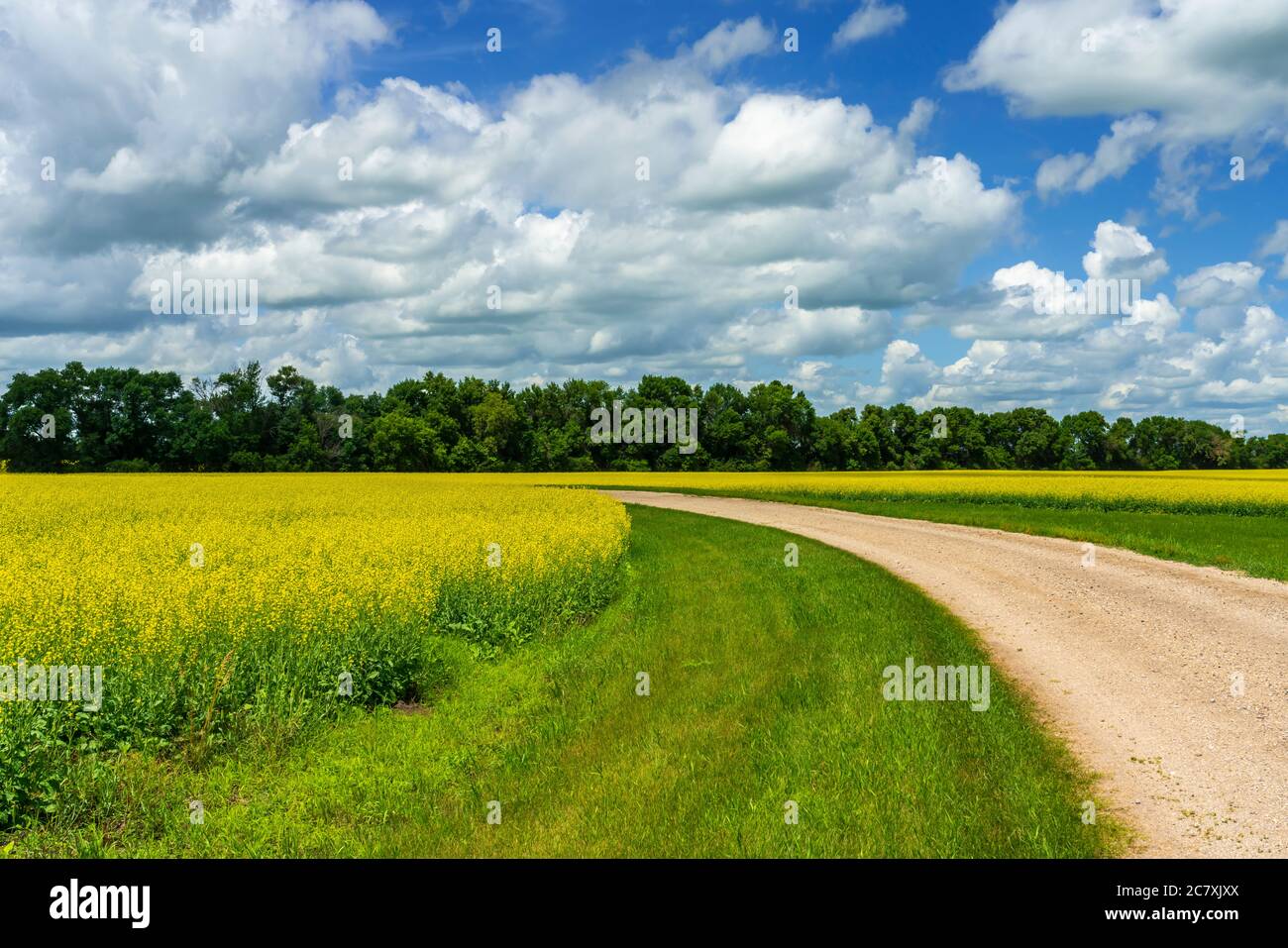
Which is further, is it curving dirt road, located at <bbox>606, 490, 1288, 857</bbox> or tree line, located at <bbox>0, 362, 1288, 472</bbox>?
tree line, located at <bbox>0, 362, 1288, 472</bbox>

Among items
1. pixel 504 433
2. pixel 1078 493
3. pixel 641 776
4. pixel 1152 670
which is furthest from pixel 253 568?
pixel 504 433

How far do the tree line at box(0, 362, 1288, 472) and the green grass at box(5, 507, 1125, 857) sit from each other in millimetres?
73809

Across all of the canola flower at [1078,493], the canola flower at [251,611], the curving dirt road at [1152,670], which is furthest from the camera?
the canola flower at [1078,493]

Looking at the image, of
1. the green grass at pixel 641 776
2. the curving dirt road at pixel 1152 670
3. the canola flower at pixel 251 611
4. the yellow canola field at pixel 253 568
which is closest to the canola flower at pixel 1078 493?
the curving dirt road at pixel 1152 670

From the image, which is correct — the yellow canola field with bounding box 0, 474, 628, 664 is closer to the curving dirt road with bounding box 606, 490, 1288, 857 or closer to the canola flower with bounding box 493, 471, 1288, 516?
the curving dirt road with bounding box 606, 490, 1288, 857

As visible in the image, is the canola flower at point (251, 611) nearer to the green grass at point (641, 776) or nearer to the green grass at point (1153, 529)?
the green grass at point (641, 776)

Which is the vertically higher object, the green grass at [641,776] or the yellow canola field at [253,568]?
the yellow canola field at [253,568]

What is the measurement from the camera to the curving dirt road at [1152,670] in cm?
617

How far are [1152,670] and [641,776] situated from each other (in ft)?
22.5

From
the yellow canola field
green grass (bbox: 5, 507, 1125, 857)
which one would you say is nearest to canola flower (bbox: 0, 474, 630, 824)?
the yellow canola field

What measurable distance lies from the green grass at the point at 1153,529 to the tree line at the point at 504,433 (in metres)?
46.2

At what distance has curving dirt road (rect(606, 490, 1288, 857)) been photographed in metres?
6.17

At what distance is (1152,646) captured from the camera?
1109cm

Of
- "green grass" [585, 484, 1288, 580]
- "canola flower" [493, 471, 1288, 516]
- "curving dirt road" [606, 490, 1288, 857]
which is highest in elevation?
"canola flower" [493, 471, 1288, 516]
